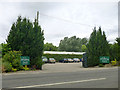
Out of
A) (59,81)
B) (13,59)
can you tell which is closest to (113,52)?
(13,59)

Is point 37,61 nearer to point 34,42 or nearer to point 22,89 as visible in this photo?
point 34,42

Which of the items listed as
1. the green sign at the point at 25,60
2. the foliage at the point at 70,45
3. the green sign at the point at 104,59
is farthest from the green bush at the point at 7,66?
the foliage at the point at 70,45

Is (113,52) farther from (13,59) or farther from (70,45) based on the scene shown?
(70,45)

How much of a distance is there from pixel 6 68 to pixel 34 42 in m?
4.60

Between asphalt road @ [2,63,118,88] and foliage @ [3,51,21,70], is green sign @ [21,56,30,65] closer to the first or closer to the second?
foliage @ [3,51,21,70]

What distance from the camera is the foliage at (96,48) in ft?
73.5

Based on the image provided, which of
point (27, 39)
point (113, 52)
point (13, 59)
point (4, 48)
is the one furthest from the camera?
point (113, 52)

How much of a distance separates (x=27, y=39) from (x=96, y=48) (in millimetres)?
12354

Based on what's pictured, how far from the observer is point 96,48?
74.9ft

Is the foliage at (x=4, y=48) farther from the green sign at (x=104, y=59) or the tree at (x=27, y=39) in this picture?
the green sign at (x=104, y=59)

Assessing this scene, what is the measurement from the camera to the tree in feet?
53.1

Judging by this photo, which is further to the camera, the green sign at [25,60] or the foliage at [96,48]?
the foliage at [96,48]

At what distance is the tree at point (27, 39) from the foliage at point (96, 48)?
30.8ft

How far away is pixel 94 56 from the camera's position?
2241 centimetres
